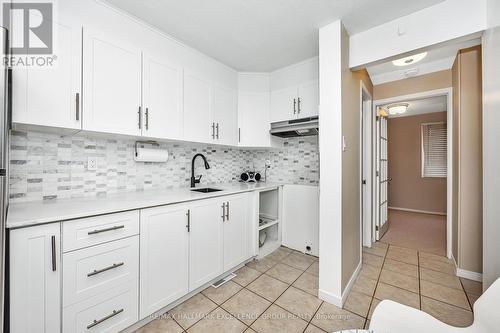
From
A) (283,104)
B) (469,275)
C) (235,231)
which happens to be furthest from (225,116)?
(469,275)

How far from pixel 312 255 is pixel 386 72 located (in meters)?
2.56

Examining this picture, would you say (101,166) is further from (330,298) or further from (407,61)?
(407,61)

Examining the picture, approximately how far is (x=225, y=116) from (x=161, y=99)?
0.82 meters

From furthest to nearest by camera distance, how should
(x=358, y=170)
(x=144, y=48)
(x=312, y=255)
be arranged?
(x=312, y=255) → (x=358, y=170) → (x=144, y=48)

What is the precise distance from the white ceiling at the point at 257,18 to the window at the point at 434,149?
4.35m

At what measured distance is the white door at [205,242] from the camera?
1735 mm

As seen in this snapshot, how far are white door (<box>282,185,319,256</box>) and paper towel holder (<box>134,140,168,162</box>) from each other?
5.25ft

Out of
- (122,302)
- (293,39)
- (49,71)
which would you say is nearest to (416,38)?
(293,39)

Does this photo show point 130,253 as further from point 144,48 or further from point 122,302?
point 144,48

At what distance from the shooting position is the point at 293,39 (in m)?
1.99

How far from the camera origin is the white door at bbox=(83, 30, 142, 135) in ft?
4.66

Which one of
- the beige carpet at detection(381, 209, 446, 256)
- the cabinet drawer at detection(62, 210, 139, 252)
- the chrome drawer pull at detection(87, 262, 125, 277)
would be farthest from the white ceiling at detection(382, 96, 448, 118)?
the chrome drawer pull at detection(87, 262, 125, 277)

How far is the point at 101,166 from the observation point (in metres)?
1.75

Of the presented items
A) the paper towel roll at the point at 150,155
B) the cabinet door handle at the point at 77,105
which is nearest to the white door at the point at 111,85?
the cabinet door handle at the point at 77,105
